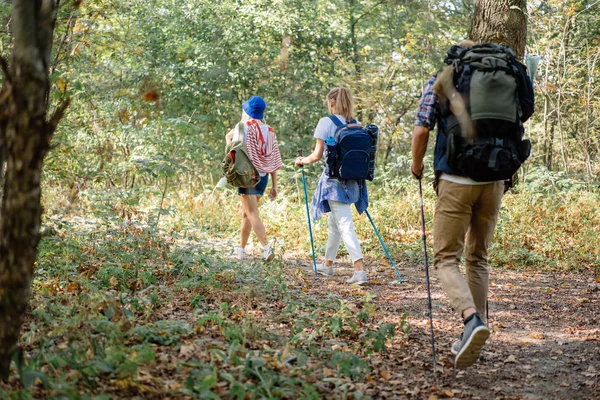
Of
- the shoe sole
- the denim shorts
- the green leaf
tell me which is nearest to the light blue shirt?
the denim shorts

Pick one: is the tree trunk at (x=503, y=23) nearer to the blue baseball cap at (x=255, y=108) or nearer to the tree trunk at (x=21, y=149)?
the blue baseball cap at (x=255, y=108)

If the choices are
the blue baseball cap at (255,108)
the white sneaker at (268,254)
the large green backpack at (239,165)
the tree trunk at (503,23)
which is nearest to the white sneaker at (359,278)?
the white sneaker at (268,254)

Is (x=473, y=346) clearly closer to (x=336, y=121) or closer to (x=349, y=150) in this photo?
(x=349, y=150)

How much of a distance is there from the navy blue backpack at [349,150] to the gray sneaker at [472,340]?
3133 mm

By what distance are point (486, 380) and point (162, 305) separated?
2.50 m

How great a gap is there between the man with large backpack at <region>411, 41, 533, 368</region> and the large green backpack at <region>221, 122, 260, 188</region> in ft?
11.3

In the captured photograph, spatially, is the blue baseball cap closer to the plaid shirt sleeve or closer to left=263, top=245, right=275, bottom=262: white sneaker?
left=263, top=245, right=275, bottom=262: white sneaker

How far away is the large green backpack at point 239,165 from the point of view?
7.36 meters

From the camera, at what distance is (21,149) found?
270 centimetres

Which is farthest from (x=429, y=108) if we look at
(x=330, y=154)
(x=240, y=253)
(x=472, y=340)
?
(x=240, y=253)

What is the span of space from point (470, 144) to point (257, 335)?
1841 mm

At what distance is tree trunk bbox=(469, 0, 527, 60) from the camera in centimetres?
850

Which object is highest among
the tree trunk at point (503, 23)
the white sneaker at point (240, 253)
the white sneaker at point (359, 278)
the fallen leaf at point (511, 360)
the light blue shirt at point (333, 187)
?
the tree trunk at point (503, 23)

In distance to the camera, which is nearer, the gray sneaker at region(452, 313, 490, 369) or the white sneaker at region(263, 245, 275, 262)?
the gray sneaker at region(452, 313, 490, 369)
